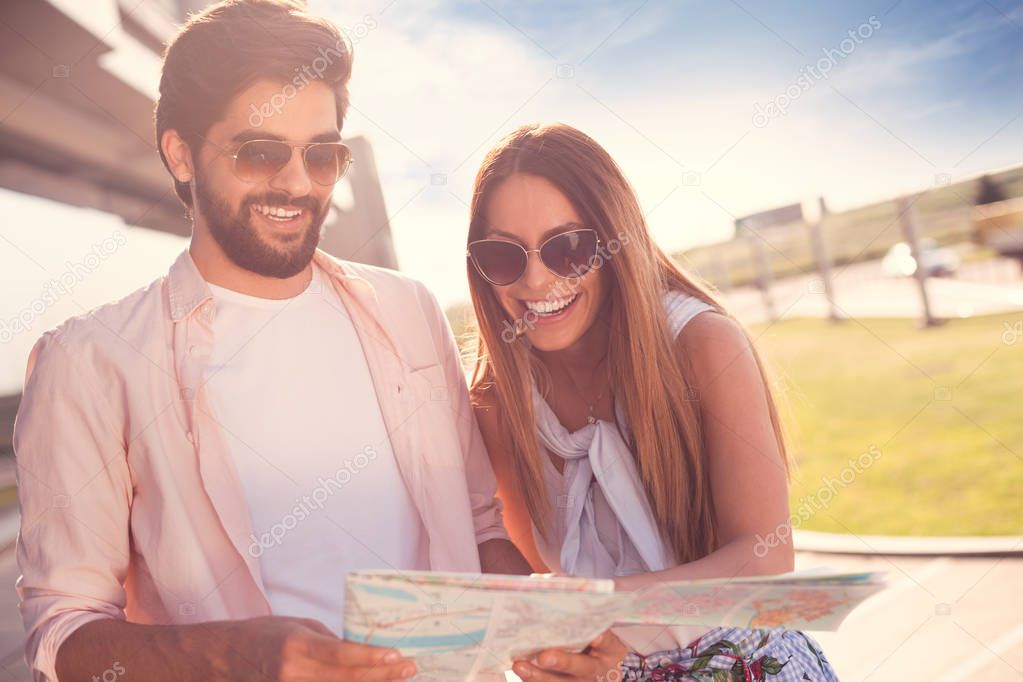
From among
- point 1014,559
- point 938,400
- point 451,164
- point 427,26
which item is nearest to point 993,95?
point 938,400

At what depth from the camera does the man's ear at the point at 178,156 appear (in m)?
2.05

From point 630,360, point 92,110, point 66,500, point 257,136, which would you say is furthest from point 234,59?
point 92,110

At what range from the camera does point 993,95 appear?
7.20 meters

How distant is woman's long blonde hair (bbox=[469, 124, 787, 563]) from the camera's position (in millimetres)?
1938

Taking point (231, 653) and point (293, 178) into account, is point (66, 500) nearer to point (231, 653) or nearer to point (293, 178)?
point (231, 653)

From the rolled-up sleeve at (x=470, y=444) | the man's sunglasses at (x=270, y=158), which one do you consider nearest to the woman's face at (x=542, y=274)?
the rolled-up sleeve at (x=470, y=444)

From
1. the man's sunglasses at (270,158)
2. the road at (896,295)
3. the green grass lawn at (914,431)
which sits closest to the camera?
the man's sunglasses at (270,158)

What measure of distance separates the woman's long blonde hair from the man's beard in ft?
1.28

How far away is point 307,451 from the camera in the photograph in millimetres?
1961

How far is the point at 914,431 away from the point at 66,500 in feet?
23.2

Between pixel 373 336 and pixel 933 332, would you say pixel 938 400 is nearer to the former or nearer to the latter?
pixel 933 332

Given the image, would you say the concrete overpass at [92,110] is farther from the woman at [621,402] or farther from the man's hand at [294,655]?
the man's hand at [294,655]

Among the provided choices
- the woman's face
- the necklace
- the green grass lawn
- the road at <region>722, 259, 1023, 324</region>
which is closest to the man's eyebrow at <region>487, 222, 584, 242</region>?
the woman's face

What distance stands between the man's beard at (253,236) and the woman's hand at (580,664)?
3.41 ft
